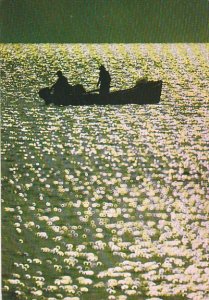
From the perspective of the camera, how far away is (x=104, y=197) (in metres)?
7.81

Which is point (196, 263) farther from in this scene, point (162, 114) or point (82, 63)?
point (82, 63)

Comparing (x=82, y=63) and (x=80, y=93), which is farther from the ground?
(x=82, y=63)

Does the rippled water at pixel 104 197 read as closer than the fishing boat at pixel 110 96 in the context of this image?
Yes

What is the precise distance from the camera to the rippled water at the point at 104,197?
18.3 feet

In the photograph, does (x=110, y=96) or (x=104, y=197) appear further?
(x=110, y=96)

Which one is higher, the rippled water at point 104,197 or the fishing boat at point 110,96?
the fishing boat at point 110,96

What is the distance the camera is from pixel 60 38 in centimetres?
Answer: 701

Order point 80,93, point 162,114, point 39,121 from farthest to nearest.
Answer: point 162,114, point 39,121, point 80,93

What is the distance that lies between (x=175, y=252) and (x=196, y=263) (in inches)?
13.1

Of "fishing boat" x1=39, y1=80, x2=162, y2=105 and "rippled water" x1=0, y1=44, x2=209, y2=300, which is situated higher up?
"fishing boat" x1=39, y1=80, x2=162, y2=105

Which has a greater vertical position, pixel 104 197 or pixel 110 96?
pixel 110 96

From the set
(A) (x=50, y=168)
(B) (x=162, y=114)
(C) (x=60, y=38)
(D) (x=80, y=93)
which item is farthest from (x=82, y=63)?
(C) (x=60, y=38)

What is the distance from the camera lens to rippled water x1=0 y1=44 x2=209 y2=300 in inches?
219

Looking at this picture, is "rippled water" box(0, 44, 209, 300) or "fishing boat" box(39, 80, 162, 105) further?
"fishing boat" box(39, 80, 162, 105)
